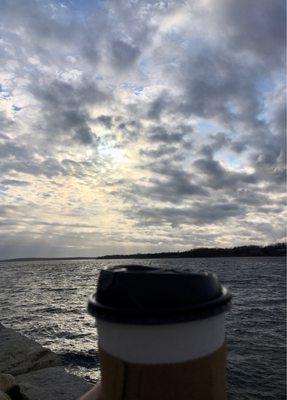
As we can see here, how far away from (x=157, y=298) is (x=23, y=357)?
1090 centimetres

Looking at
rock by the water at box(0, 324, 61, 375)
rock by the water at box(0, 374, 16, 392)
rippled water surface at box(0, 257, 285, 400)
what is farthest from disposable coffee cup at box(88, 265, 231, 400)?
rock by the water at box(0, 324, 61, 375)

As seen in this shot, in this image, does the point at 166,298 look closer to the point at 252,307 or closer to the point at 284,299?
the point at 252,307

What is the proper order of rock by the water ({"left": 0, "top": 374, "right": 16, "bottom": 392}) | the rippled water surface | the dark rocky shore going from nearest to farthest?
rock by the water ({"left": 0, "top": 374, "right": 16, "bottom": 392}), the dark rocky shore, the rippled water surface

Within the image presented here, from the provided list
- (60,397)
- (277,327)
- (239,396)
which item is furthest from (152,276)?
(277,327)

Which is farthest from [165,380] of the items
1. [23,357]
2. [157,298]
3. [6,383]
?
[23,357]

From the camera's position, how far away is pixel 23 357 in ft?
36.5

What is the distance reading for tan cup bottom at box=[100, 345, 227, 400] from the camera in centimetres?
154

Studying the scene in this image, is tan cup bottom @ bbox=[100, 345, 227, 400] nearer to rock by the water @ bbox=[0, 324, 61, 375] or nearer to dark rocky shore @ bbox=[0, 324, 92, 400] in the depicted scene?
dark rocky shore @ bbox=[0, 324, 92, 400]

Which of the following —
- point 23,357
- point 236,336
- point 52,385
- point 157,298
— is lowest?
point 236,336

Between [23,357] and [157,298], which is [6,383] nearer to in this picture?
[23,357]

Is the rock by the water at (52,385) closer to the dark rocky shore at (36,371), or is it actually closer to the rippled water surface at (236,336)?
the dark rocky shore at (36,371)

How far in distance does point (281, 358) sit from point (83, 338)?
8913 mm

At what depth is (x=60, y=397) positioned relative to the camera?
24.9ft

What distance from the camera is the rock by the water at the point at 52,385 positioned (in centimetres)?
766
